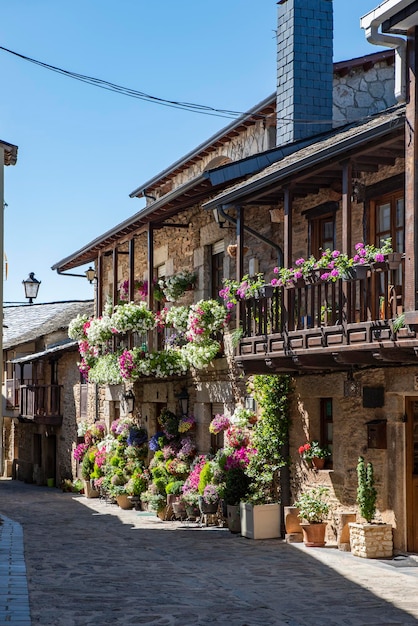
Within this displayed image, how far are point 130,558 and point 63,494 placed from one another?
1466cm

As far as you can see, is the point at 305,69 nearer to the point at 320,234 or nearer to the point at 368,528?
the point at 320,234

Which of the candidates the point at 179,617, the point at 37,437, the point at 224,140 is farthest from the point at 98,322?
the point at 37,437

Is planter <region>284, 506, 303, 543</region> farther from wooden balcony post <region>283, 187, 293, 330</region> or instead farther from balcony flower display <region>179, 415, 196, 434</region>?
balcony flower display <region>179, 415, 196, 434</region>

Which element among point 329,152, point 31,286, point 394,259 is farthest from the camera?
point 31,286

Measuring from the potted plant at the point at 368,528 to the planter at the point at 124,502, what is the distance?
858 cm

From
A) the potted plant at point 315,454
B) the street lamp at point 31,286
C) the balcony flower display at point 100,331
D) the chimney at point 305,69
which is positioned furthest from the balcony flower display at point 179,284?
the street lamp at point 31,286

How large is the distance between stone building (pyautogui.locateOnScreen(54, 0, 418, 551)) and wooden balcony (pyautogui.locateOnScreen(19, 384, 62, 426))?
11419 millimetres

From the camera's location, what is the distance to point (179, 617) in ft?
30.3

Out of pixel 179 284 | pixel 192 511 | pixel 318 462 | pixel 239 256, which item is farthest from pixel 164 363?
pixel 318 462

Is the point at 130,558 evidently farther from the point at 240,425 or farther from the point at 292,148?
the point at 292,148

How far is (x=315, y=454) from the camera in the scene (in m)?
14.2

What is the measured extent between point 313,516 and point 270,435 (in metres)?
1.64

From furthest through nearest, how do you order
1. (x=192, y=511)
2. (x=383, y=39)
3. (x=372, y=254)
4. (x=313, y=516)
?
(x=192, y=511) → (x=313, y=516) → (x=372, y=254) → (x=383, y=39)

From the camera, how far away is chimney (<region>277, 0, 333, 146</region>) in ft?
55.5
